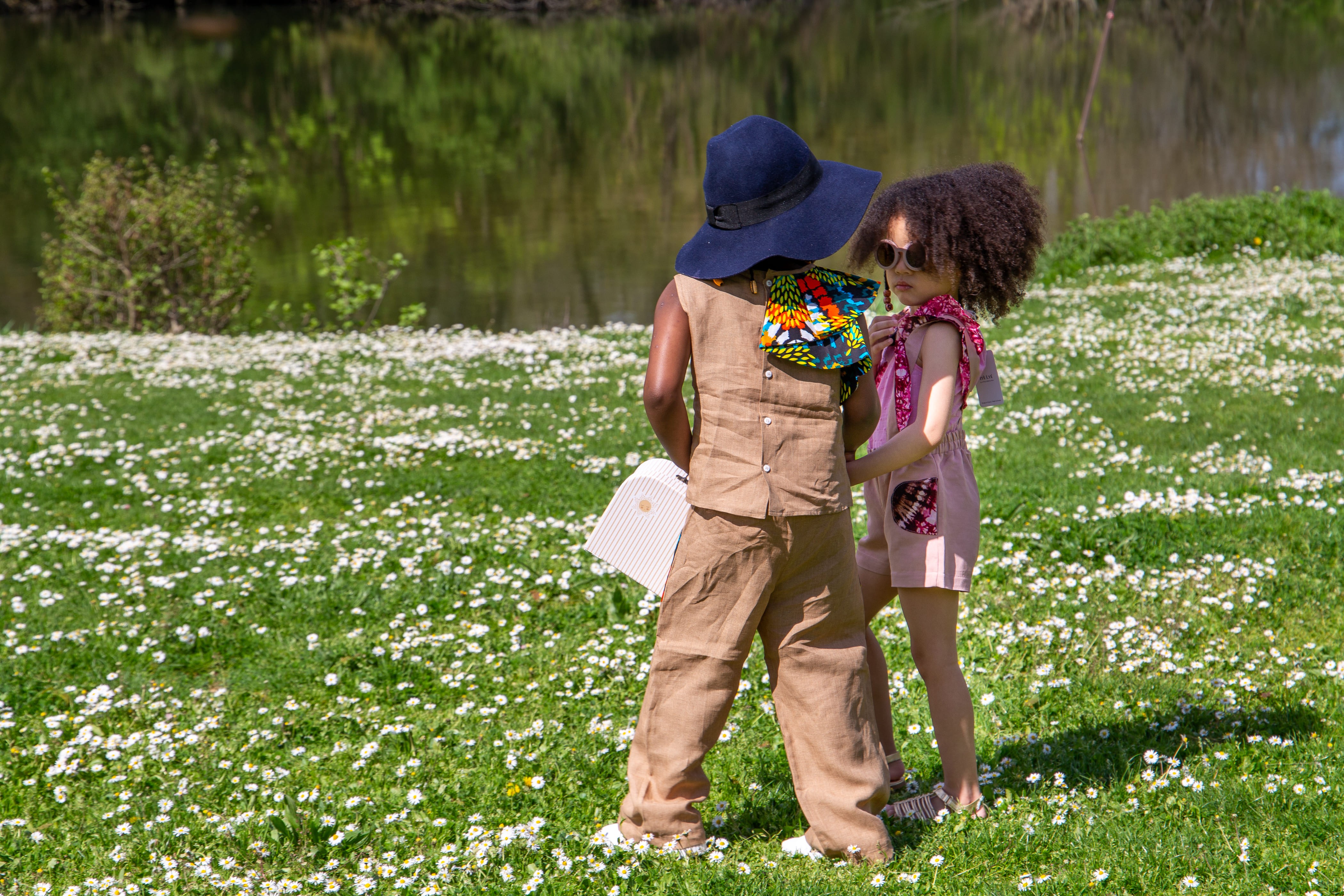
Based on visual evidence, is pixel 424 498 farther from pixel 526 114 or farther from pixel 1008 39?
pixel 1008 39

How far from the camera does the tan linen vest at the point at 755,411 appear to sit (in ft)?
10.5

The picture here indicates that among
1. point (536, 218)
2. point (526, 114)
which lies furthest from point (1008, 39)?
point (536, 218)

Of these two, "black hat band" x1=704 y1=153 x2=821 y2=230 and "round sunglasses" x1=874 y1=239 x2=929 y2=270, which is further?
"round sunglasses" x1=874 y1=239 x2=929 y2=270

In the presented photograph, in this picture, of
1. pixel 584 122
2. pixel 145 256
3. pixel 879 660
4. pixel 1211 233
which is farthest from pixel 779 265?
pixel 584 122

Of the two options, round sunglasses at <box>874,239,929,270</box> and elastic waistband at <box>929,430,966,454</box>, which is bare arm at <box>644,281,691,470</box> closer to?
round sunglasses at <box>874,239,929,270</box>

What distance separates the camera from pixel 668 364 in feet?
10.4

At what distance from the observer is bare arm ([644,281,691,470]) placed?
10.4ft

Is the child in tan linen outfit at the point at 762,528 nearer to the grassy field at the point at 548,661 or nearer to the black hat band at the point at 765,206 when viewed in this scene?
the black hat band at the point at 765,206

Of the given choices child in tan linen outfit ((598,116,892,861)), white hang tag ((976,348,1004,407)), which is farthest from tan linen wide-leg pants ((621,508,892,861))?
white hang tag ((976,348,1004,407))

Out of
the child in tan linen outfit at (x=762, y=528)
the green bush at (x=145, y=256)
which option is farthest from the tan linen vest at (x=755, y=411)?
the green bush at (x=145, y=256)

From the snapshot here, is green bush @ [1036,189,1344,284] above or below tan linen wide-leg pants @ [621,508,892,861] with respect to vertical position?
below

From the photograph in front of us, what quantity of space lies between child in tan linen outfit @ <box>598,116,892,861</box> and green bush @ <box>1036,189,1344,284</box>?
14205mm

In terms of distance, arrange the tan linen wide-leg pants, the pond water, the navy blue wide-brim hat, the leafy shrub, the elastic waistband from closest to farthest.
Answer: the navy blue wide-brim hat
the tan linen wide-leg pants
the elastic waistband
the leafy shrub
the pond water

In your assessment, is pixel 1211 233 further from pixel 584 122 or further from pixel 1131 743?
pixel 584 122
